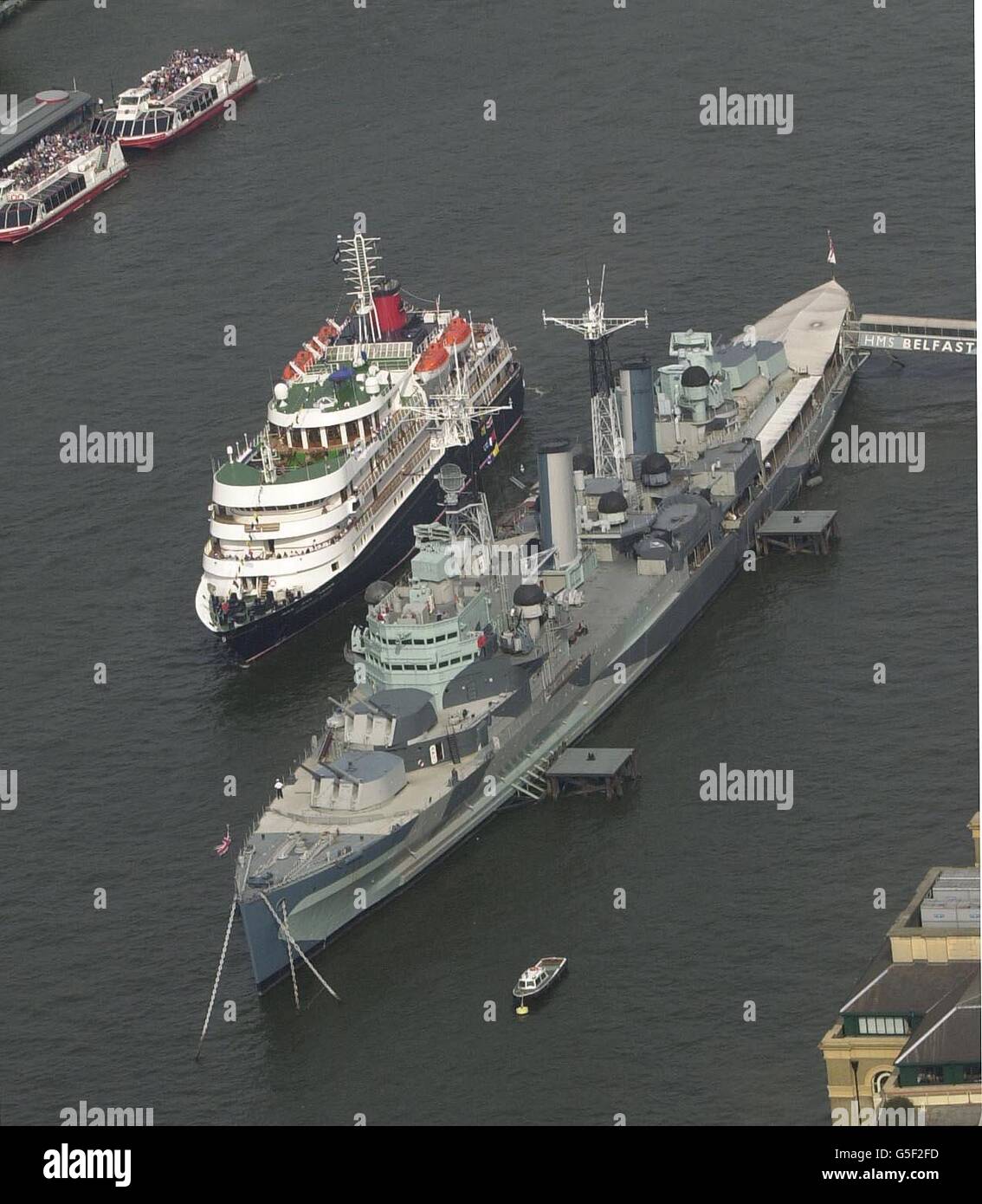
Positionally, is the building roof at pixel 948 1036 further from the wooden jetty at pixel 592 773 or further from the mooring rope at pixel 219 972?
the wooden jetty at pixel 592 773

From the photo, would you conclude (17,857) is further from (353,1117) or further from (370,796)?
(353,1117)

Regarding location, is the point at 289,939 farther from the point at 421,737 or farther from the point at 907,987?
the point at 907,987

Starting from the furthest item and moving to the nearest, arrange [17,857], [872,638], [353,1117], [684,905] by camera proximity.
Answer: [872,638] < [17,857] < [684,905] < [353,1117]

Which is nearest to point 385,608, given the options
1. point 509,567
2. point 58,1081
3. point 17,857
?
point 509,567

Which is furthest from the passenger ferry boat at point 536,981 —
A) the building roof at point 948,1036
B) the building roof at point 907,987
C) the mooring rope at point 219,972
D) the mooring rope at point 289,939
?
the building roof at point 948,1036

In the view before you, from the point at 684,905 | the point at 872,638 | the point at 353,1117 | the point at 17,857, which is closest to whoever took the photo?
the point at 353,1117

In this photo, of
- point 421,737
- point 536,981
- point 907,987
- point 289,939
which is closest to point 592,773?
point 421,737

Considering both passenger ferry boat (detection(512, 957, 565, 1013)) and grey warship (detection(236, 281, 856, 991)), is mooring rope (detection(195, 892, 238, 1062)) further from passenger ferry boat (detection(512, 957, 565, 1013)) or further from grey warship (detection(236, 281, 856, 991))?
passenger ferry boat (detection(512, 957, 565, 1013))

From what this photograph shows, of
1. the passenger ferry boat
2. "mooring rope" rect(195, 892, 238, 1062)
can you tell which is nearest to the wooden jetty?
the passenger ferry boat
